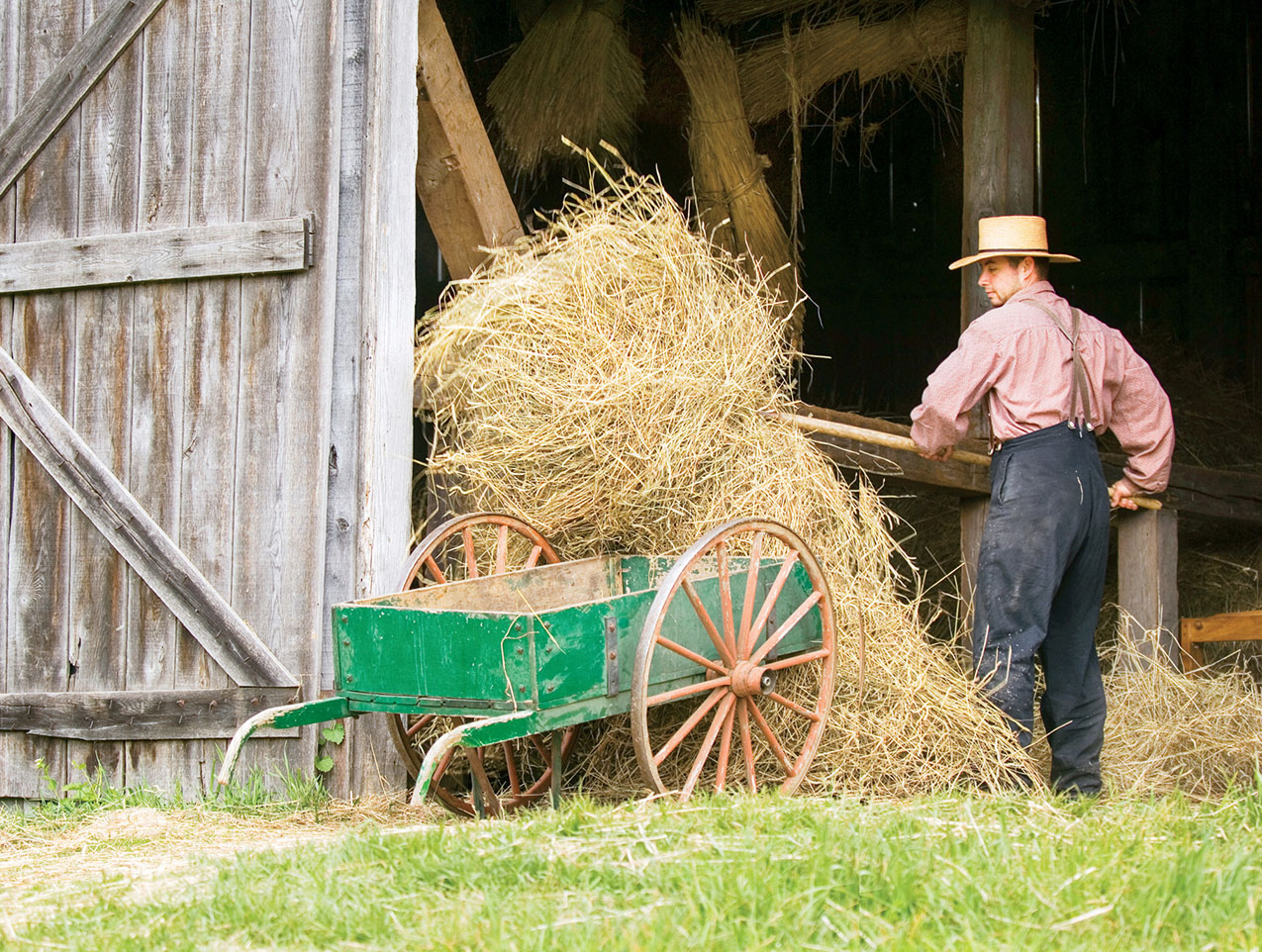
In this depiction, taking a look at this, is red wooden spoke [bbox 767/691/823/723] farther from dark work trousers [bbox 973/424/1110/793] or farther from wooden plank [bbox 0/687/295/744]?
wooden plank [bbox 0/687/295/744]

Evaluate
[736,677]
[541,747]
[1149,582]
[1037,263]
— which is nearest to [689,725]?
[736,677]

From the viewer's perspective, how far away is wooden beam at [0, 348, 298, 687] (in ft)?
17.5

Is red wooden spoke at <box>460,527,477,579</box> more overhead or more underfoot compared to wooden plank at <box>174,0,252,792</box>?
more underfoot

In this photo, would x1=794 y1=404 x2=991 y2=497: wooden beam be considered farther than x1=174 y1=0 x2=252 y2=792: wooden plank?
Yes

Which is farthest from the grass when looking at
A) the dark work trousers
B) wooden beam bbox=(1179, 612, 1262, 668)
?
wooden beam bbox=(1179, 612, 1262, 668)

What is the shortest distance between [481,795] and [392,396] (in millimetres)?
1637

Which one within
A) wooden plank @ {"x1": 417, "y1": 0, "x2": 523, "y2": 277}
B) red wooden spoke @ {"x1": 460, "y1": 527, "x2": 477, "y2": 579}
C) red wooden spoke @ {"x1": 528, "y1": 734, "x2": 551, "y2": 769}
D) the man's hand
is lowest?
red wooden spoke @ {"x1": 528, "y1": 734, "x2": 551, "y2": 769}

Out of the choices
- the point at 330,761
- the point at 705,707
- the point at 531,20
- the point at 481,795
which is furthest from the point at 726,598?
the point at 531,20

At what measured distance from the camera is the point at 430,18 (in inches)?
234

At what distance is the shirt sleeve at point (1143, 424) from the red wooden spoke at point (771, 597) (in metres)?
1.53

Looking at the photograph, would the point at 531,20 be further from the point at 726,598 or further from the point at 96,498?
the point at 726,598

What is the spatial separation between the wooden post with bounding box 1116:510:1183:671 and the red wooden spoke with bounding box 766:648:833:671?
2.37 meters

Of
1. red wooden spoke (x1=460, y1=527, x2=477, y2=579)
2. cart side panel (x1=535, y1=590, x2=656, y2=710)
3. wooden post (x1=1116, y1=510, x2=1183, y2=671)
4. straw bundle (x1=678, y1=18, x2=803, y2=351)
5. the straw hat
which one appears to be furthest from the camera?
straw bundle (x1=678, y1=18, x2=803, y2=351)

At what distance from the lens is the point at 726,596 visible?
4.29 m
